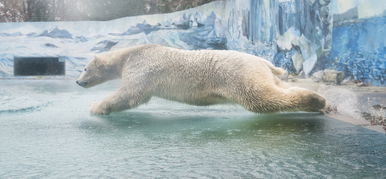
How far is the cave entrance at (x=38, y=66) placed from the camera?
41.5ft

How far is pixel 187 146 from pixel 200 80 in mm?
1647

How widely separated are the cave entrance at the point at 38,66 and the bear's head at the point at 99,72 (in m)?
7.45

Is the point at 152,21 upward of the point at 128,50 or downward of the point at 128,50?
upward

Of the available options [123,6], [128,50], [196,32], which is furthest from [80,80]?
[123,6]

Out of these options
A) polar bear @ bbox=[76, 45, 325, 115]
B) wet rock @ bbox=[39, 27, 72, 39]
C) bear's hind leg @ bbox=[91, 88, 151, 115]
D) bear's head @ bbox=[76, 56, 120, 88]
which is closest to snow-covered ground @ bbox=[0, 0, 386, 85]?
wet rock @ bbox=[39, 27, 72, 39]

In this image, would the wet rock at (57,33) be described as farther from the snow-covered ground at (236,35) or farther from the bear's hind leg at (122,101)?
the bear's hind leg at (122,101)

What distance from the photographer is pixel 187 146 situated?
3.05 meters

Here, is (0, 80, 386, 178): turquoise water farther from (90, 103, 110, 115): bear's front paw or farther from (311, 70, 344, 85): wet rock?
(311, 70, 344, 85): wet rock

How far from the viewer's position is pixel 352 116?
4.33 m

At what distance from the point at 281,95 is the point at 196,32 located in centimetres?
713

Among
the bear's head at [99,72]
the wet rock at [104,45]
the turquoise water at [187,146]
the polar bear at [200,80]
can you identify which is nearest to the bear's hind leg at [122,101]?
the polar bear at [200,80]

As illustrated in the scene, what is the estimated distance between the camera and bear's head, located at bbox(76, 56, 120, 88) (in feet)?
17.4

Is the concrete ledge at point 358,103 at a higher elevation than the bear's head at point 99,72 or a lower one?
lower

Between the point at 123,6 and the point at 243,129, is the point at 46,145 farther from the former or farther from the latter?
the point at 123,6
